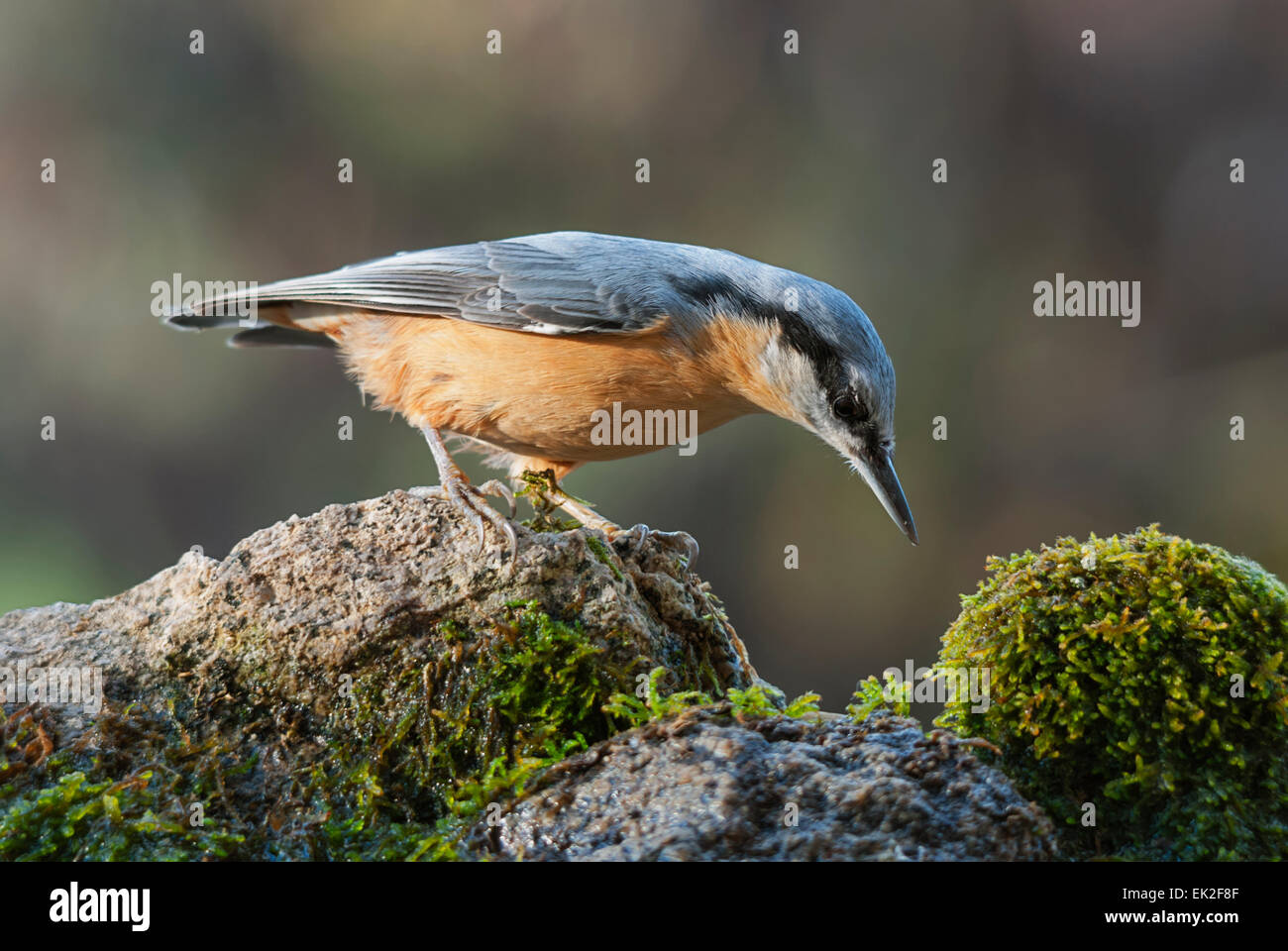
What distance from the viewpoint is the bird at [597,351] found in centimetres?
291

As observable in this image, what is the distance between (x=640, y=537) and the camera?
2691 mm

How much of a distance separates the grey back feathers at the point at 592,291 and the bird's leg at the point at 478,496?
56 centimetres

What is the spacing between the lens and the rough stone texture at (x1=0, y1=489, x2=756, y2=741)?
7.34 ft

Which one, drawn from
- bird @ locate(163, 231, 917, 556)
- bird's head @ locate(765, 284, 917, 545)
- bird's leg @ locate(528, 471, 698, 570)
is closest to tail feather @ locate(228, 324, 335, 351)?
bird @ locate(163, 231, 917, 556)

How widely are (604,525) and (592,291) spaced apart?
73cm

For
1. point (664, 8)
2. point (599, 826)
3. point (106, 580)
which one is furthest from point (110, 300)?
point (599, 826)

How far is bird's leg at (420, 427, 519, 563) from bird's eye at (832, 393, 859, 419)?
92cm

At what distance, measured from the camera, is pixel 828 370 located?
2.88 metres

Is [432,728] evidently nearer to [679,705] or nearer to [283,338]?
[679,705]

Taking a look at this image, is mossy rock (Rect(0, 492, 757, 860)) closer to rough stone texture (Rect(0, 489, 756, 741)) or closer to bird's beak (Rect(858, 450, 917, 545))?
rough stone texture (Rect(0, 489, 756, 741))

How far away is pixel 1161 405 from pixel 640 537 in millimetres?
4458

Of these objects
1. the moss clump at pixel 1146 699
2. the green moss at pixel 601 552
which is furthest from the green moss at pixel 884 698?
the green moss at pixel 601 552

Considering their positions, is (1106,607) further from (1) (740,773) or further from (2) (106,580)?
(2) (106,580)

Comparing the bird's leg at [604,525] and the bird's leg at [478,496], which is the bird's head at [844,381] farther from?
the bird's leg at [478,496]
